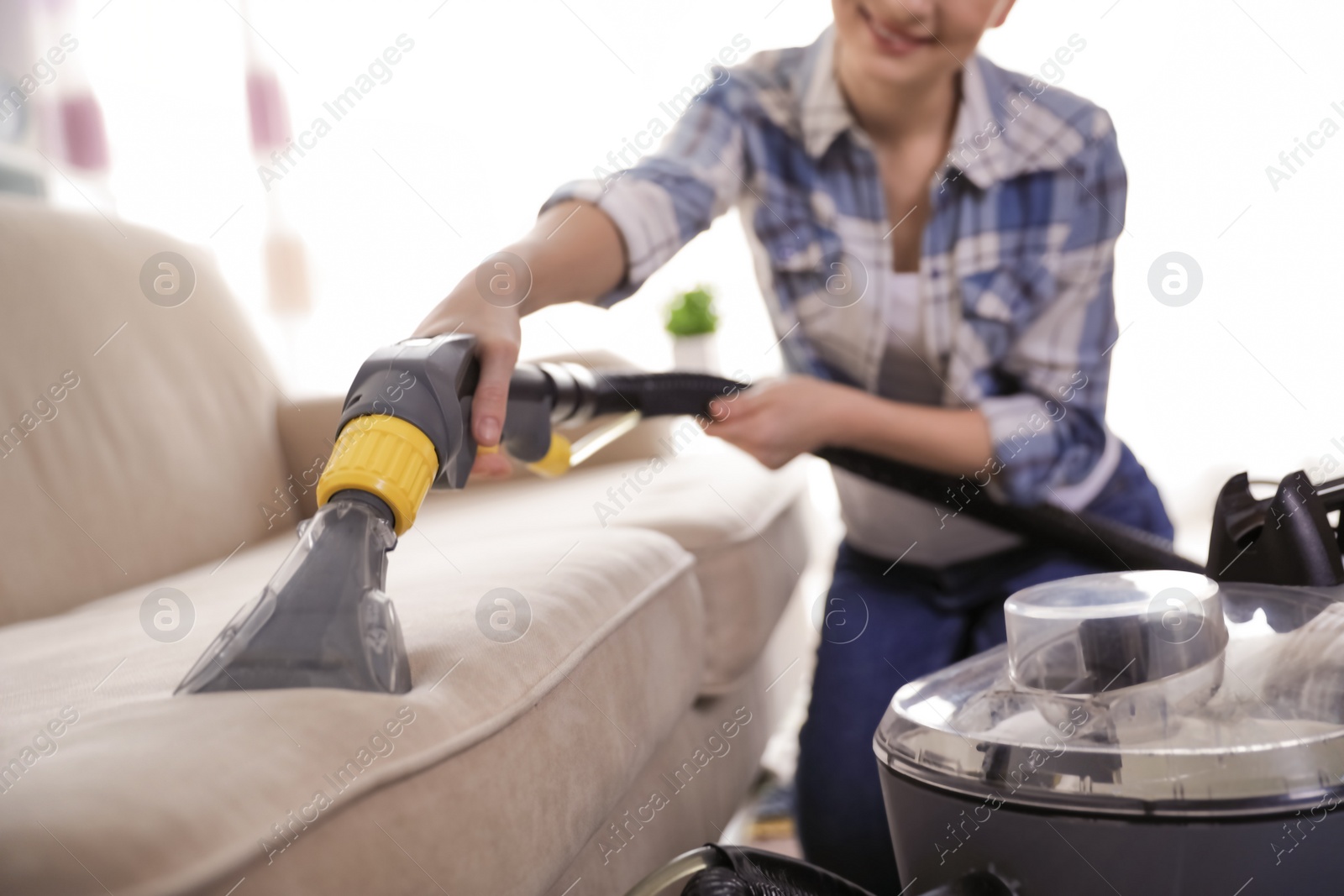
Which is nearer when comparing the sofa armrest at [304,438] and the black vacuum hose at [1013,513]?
the black vacuum hose at [1013,513]

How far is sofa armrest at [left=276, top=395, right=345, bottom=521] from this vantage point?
137cm

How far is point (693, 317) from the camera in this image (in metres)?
2.14

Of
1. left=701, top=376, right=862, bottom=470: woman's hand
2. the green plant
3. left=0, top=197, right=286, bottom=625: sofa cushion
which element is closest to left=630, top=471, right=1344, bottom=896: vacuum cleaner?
left=701, top=376, right=862, bottom=470: woman's hand

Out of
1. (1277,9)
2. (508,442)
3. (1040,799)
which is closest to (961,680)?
(1040,799)

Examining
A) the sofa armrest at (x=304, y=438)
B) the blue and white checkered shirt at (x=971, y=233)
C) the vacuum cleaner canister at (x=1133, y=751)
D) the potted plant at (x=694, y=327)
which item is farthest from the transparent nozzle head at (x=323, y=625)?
the potted plant at (x=694, y=327)

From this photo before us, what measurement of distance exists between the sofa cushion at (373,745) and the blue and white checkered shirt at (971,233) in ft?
1.23

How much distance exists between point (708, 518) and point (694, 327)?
45.4 inches

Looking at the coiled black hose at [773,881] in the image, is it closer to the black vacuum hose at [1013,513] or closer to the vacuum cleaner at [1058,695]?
the vacuum cleaner at [1058,695]

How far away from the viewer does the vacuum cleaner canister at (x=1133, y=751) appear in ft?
1.34

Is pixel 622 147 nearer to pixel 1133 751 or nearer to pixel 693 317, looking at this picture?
pixel 693 317

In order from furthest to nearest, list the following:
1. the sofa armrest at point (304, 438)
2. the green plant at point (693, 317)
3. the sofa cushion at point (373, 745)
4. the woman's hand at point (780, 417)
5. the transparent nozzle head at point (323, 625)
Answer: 1. the green plant at point (693, 317)
2. the sofa armrest at point (304, 438)
3. the woman's hand at point (780, 417)
4. the transparent nozzle head at point (323, 625)
5. the sofa cushion at point (373, 745)

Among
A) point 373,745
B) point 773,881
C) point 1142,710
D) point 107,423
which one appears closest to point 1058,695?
point 1142,710

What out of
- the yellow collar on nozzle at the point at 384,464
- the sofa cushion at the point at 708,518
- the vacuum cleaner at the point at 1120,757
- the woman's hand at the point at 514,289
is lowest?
the sofa cushion at the point at 708,518

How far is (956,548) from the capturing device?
110 centimetres
